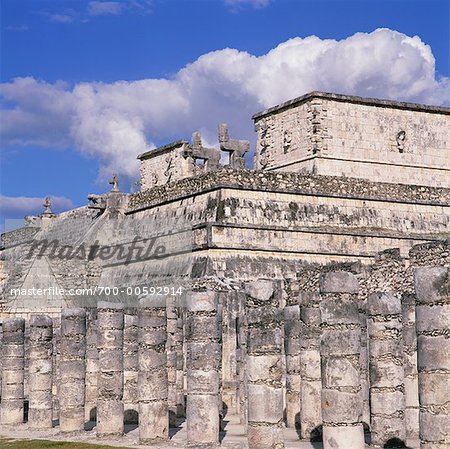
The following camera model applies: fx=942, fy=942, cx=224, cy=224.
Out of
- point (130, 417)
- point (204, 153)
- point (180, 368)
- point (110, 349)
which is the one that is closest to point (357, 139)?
point (204, 153)

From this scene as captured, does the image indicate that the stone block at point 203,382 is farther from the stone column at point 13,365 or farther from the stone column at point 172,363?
the stone column at point 13,365

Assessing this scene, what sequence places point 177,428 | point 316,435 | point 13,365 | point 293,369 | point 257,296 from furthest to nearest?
point 13,365 → point 177,428 → point 293,369 → point 316,435 → point 257,296

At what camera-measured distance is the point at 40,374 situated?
55.7ft

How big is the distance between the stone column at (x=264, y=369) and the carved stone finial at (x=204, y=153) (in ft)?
59.8

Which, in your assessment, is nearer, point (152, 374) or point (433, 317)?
point (433, 317)

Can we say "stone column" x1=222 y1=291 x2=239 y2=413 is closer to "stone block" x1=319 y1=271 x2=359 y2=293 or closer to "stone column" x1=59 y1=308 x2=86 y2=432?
"stone column" x1=59 y1=308 x2=86 y2=432

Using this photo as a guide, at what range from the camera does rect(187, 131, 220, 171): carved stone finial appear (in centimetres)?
3067

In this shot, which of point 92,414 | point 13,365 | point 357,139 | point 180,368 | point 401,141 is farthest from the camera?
Result: point 401,141

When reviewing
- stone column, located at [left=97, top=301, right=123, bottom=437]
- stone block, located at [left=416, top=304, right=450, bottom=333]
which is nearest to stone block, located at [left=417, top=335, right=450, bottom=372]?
stone block, located at [left=416, top=304, right=450, bottom=333]

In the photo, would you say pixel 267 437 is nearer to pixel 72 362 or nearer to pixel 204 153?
pixel 72 362

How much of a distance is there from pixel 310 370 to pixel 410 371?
1.48m

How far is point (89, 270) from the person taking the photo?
90.1ft

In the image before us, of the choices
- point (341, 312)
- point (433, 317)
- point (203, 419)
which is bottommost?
point (203, 419)

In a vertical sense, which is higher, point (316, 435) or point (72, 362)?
point (72, 362)
